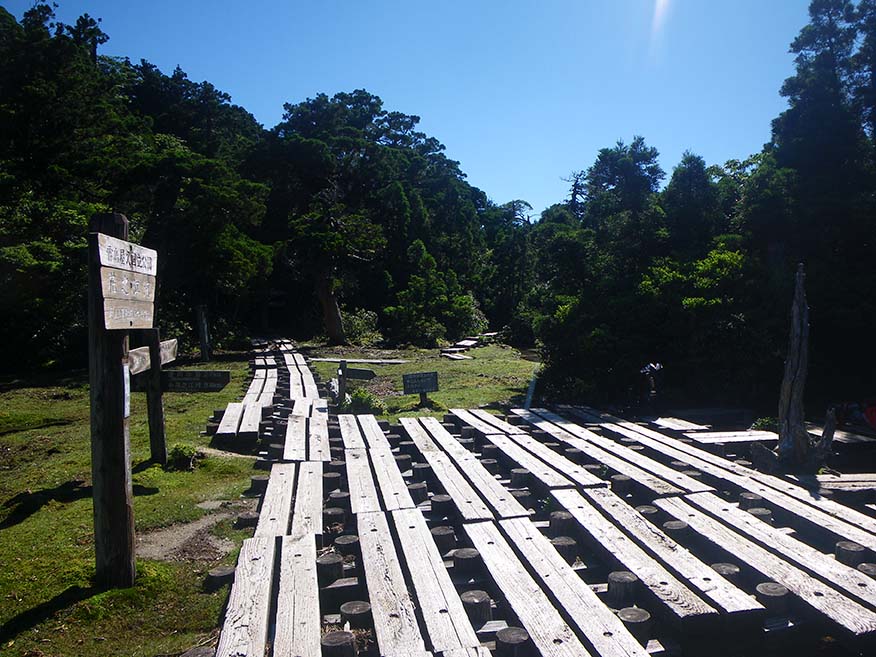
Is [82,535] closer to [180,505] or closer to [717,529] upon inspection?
[180,505]

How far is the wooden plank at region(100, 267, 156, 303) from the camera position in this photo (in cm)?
438

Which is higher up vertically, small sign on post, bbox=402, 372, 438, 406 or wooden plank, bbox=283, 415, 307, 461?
small sign on post, bbox=402, 372, 438, 406

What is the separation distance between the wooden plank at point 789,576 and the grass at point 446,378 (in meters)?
6.22

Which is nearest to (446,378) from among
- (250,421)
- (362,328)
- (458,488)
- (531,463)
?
(250,421)

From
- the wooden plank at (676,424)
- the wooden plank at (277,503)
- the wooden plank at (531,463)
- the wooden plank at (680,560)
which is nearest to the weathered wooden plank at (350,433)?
the wooden plank at (277,503)

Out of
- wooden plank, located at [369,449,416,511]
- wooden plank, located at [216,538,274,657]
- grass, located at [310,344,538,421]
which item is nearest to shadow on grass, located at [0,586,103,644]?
wooden plank, located at [216,538,274,657]

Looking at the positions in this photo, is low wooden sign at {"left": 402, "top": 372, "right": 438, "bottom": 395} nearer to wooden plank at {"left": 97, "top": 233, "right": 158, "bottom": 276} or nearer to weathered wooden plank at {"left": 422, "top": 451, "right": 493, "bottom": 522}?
weathered wooden plank at {"left": 422, "top": 451, "right": 493, "bottom": 522}

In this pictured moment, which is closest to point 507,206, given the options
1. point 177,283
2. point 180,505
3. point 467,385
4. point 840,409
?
point 177,283

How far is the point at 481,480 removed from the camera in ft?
19.7

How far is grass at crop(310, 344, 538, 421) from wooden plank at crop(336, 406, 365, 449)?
1231 mm

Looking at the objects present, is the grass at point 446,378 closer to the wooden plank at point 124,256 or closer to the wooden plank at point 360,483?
the wooden plank at point 360,483

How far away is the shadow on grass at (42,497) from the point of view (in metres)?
5.88

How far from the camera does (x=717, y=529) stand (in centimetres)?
469

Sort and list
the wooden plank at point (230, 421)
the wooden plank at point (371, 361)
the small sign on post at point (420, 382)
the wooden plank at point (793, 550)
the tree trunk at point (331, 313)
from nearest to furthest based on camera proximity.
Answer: the wooden plank at point (793, 550), the wooden plank at point (230, 421), the small sign on post at point (420, 382), the wooden plank at point (371, 361), the tree trunk at point (331, 313)
